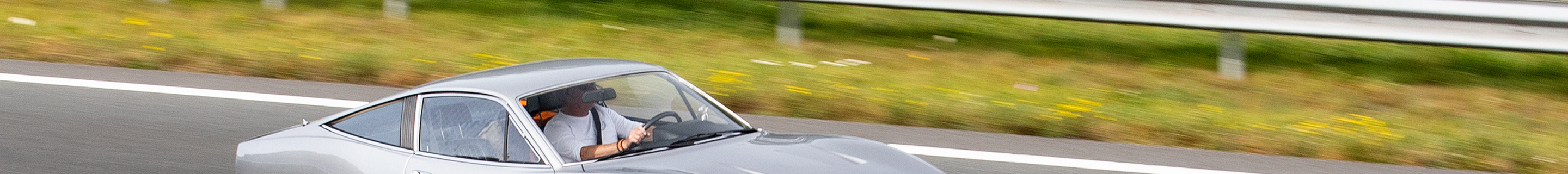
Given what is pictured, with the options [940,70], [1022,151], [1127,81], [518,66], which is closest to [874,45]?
[940,70]

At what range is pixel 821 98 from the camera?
317 inches

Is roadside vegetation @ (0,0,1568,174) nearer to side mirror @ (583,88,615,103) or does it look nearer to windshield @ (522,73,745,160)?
windshield @ (522,73,745,160)

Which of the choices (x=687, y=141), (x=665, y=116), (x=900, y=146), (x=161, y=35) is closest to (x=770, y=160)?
(x=687, y=141)

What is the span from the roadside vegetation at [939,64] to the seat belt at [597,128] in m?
3.12

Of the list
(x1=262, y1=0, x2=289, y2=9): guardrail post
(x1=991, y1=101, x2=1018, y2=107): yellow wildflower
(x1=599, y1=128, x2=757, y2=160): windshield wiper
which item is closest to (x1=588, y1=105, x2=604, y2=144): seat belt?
(x1=599, y1=128, x2=757, y2=160): windshield wiper

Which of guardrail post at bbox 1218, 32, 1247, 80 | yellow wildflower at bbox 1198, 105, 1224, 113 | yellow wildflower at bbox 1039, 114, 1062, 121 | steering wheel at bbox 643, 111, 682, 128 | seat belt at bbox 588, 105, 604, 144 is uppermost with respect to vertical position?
guardrail post at bbox 1218, 32, 1247, 80

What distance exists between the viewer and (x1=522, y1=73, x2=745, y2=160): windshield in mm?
4637

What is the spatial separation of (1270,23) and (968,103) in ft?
7.34

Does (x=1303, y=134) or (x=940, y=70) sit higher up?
(x=940, y=70)

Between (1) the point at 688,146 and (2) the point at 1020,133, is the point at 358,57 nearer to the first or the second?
(2) the point at 1020,133

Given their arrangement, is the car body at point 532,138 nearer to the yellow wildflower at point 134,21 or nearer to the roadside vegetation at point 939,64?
the roadside vegetation at point 939,64

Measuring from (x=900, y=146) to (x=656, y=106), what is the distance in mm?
2241

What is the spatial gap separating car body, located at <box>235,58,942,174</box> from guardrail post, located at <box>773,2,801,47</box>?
5144mm

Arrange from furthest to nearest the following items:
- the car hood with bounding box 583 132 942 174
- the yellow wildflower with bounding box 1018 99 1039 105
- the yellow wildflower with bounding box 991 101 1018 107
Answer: the yellow wildflower with bounding box 1018 99 1039 105, the yellow wildflower with bounding box 991 101 1018 107, the car hood with bounding box 583 132 942 174
